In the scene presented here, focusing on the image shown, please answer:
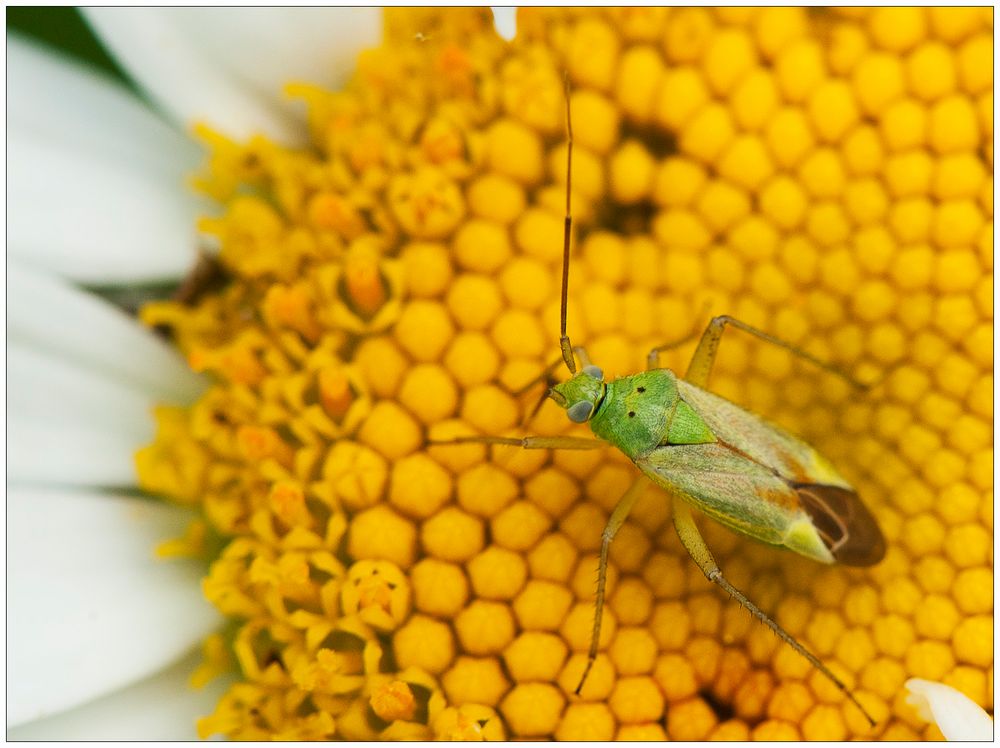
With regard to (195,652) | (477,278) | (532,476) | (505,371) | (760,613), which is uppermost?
(477,278)

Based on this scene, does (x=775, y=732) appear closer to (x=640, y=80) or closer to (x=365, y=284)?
(x=365, y=284)

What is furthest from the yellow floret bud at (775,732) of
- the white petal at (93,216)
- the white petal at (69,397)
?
the white petal at (93,216)

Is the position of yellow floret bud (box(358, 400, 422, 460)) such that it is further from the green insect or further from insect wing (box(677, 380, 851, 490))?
insect wing (box(677, 380, 851, 490))

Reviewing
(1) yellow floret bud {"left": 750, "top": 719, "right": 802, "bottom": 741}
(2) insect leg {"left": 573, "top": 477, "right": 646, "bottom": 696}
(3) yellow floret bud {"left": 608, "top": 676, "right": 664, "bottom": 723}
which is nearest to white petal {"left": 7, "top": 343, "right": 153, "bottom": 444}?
(2) insect leg {"left": 573, "top": 477, "right": 646, "bottom": 696}

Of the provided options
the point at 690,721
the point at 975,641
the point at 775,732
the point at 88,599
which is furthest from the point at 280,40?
the point at 975,641

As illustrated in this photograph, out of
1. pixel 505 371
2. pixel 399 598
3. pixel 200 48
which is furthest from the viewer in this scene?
pixel 200 48

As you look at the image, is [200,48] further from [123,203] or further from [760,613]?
[760,613]

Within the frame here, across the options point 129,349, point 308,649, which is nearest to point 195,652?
point 308,649
